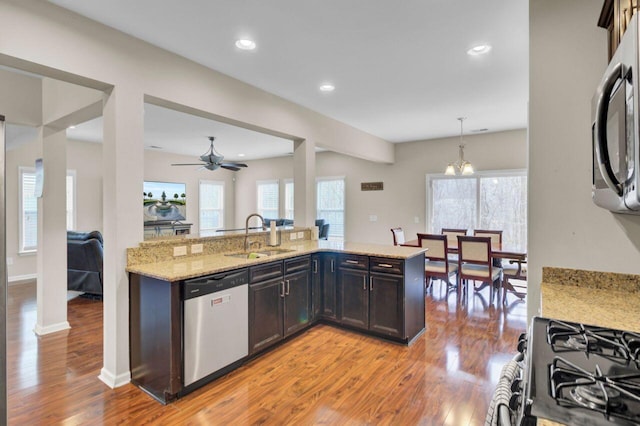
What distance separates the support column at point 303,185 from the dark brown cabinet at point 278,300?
103 cm

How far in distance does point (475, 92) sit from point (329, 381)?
3629mm

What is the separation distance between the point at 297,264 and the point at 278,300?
433mm

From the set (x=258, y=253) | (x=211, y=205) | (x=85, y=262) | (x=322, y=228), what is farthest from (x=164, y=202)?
(x=258, y=253)

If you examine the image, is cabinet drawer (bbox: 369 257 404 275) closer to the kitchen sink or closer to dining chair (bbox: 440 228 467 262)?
the kitchen sink

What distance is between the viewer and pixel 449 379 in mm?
2590

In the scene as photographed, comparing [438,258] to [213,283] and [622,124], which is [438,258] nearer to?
[213,283]

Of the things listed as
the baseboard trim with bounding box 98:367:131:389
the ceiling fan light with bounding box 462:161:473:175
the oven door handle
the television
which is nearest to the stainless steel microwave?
the oven door handle

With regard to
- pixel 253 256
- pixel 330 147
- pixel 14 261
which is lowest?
pixel 14 261

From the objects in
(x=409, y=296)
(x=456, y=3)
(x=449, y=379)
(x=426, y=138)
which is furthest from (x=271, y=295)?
(x=426, y=138)

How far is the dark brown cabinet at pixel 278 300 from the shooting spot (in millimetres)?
2889

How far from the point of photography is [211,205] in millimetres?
9297

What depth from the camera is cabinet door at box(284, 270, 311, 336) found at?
10.7 feet

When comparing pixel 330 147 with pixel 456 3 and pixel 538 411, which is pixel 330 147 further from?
pixel 538 411

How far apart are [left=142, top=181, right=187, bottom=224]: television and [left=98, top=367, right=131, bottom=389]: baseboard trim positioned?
530 cm
